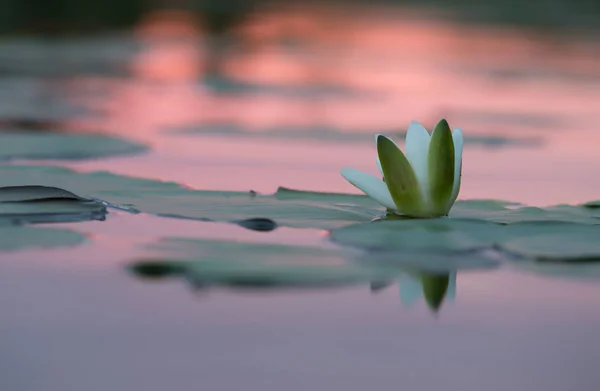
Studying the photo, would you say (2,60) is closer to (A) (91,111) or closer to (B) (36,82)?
(B) (36,82)

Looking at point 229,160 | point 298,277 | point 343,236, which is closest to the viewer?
point 298,277

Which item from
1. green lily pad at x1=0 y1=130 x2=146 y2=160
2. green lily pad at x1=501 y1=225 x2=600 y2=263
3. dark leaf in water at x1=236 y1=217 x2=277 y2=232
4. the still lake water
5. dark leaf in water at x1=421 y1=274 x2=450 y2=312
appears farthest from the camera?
green lily pad at x1=0 y1=130 x2=146 y2=160

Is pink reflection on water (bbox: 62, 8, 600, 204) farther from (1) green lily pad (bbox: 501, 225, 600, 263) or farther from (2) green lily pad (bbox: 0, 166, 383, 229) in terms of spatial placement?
(1) green lily pad (bbox: 501, 225, 600, 263)

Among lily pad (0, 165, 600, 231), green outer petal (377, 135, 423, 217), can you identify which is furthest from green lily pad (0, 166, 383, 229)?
green outer petal (377, 135, 423, 217)

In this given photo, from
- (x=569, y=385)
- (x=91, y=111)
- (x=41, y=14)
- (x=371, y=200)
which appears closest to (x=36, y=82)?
(x=91, y=111)

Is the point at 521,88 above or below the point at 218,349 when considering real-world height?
above

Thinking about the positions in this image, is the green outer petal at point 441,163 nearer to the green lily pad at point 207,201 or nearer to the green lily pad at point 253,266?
the green lily pad at point 207,201
